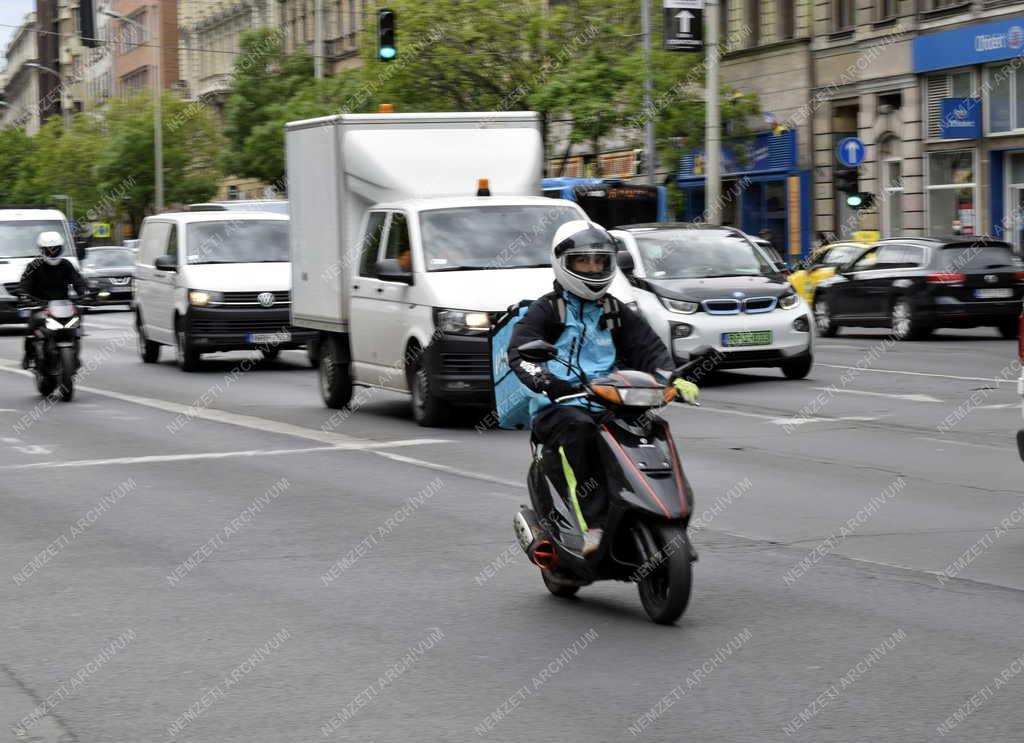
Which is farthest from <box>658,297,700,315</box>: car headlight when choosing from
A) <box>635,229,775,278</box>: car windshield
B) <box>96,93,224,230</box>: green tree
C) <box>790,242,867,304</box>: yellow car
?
<box>96,93,224,230</box>: green tree

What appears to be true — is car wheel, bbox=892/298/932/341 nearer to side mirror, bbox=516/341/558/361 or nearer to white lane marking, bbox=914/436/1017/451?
white lane marking, bbox=914/436/1017/451

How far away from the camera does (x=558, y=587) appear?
7.82 m

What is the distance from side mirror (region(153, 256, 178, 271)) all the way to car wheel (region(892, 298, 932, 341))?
1109 centimetres

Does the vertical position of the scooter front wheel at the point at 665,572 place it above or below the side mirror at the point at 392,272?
below

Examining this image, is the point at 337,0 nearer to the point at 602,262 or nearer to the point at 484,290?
the point at 484,290

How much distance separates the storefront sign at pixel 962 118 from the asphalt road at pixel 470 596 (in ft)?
74.7

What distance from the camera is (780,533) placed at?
Result: 9.59m

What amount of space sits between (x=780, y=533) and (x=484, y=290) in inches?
243

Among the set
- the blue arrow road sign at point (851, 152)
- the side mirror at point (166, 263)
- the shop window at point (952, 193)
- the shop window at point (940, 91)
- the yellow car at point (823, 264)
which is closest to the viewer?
the side mirror at point (166, 263)

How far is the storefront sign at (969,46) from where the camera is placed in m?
35.4

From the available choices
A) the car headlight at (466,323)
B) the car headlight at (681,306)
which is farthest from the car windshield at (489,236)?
the car headlight at (681,306)

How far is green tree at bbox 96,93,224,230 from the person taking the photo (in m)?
75.1

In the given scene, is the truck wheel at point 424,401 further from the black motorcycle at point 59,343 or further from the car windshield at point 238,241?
the car windshield at point 238,241

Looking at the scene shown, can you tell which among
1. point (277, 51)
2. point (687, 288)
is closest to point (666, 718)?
point (687, 288)
